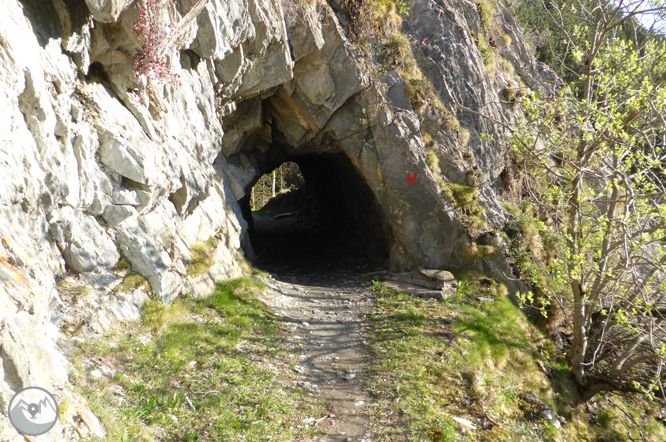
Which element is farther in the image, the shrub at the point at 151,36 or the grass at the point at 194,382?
the shrub at the point at 151,36

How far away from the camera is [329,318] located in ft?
28.4

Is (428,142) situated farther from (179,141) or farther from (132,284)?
(132,284)

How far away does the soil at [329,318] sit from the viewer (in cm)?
563

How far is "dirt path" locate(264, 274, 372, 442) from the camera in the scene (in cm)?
542

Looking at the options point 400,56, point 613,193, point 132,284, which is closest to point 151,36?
point 132,284

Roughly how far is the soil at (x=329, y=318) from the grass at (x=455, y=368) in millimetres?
319

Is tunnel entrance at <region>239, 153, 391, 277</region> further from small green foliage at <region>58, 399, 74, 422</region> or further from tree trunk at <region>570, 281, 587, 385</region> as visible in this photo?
small green foliage at <region>58, 399, 74, 422</region>

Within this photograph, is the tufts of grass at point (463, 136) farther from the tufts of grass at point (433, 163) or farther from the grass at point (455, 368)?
the grass at point (455, 368)

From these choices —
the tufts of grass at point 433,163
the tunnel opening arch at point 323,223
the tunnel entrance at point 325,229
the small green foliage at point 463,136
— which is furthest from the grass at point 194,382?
the small green foliage at point 463,136

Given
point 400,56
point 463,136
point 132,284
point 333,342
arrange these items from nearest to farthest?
point 132,284 → point 333,342 → point 400,56 → point 463,136

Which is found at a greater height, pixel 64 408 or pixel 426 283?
pixel 64 408

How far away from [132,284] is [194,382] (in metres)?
1.96

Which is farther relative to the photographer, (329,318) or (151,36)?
(329,318)

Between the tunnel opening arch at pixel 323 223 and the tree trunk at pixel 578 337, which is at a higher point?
the tunnel opening arch at pixel 323 223
